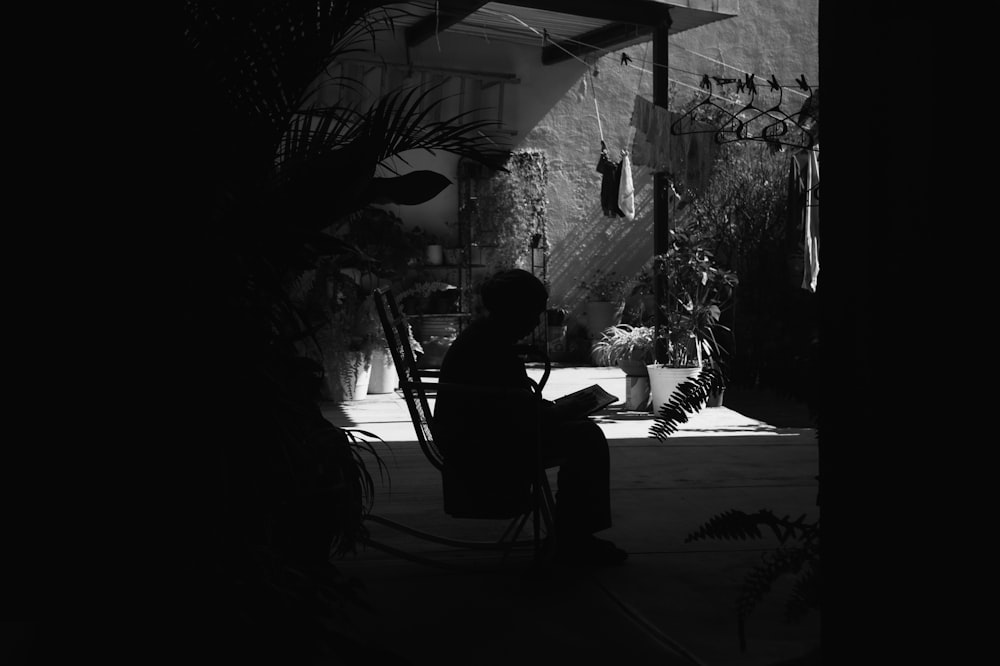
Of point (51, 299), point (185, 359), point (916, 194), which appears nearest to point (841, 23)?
point (916, 194)

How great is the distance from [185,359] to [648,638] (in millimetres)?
1370

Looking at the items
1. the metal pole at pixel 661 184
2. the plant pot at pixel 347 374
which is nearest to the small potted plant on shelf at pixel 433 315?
the plant pot at pixel 347 374

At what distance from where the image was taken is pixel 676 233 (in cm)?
793

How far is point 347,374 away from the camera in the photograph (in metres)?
8.48

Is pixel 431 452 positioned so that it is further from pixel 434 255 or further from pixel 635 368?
pixel 434 255

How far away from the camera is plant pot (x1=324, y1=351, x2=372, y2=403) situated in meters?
8.41

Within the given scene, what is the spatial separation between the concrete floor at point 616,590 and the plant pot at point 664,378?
200cm

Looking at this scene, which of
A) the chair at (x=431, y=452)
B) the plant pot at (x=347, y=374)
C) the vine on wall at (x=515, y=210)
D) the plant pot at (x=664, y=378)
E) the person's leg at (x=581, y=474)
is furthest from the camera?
the vine on wall at (x=515, y=210)

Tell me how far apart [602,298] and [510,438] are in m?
10.0

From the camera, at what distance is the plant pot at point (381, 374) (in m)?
9.11

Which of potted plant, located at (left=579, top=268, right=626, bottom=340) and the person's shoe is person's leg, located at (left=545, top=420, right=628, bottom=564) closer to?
the person's shoe

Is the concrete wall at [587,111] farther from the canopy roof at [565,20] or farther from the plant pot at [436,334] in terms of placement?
the plant pot at [436,334]

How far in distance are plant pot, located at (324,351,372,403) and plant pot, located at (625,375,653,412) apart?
228 cm

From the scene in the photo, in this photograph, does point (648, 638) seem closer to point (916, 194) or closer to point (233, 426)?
point (233, 426)
